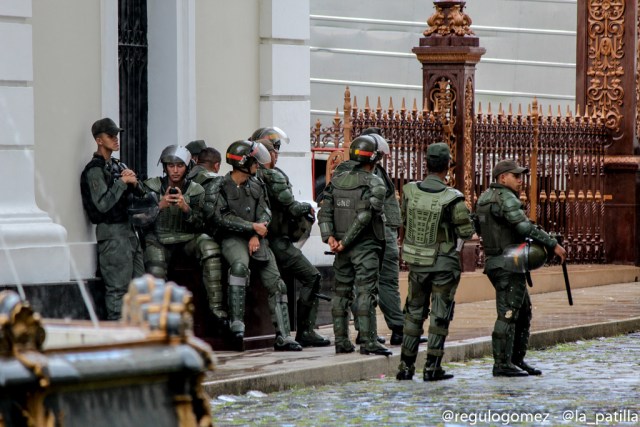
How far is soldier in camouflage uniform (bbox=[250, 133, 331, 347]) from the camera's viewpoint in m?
14.8

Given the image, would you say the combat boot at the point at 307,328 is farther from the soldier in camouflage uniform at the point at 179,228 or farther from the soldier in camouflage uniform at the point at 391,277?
the soldier in camouflage uniform at the point at 179,228

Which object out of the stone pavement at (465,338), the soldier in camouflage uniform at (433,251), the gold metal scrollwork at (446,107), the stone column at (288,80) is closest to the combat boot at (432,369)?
the soldier in camouflage uniform at (433,251)

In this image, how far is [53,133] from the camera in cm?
1422

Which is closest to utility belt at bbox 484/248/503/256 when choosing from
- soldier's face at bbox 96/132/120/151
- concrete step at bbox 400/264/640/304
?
soldier's face at bbox 96/132/120/151

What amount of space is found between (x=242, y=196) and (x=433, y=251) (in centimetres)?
206

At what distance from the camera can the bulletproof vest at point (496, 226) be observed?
13266 mm

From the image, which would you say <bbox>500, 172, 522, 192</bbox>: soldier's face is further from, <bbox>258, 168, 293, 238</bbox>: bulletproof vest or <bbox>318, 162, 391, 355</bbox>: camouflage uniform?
<bbox>258, 168, 293, 238</bbox>: bulletproof vest

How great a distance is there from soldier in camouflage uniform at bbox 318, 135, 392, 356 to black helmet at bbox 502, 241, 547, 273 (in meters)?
1.26

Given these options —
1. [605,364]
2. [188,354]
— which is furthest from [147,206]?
[188,354]

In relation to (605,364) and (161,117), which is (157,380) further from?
(161,117)

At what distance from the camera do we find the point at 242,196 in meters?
14.3

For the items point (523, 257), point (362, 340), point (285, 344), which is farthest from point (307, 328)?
point (523, 257)

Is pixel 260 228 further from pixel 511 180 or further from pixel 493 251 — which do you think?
pixel 511 180

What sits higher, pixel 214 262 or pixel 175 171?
pixel 175 171
